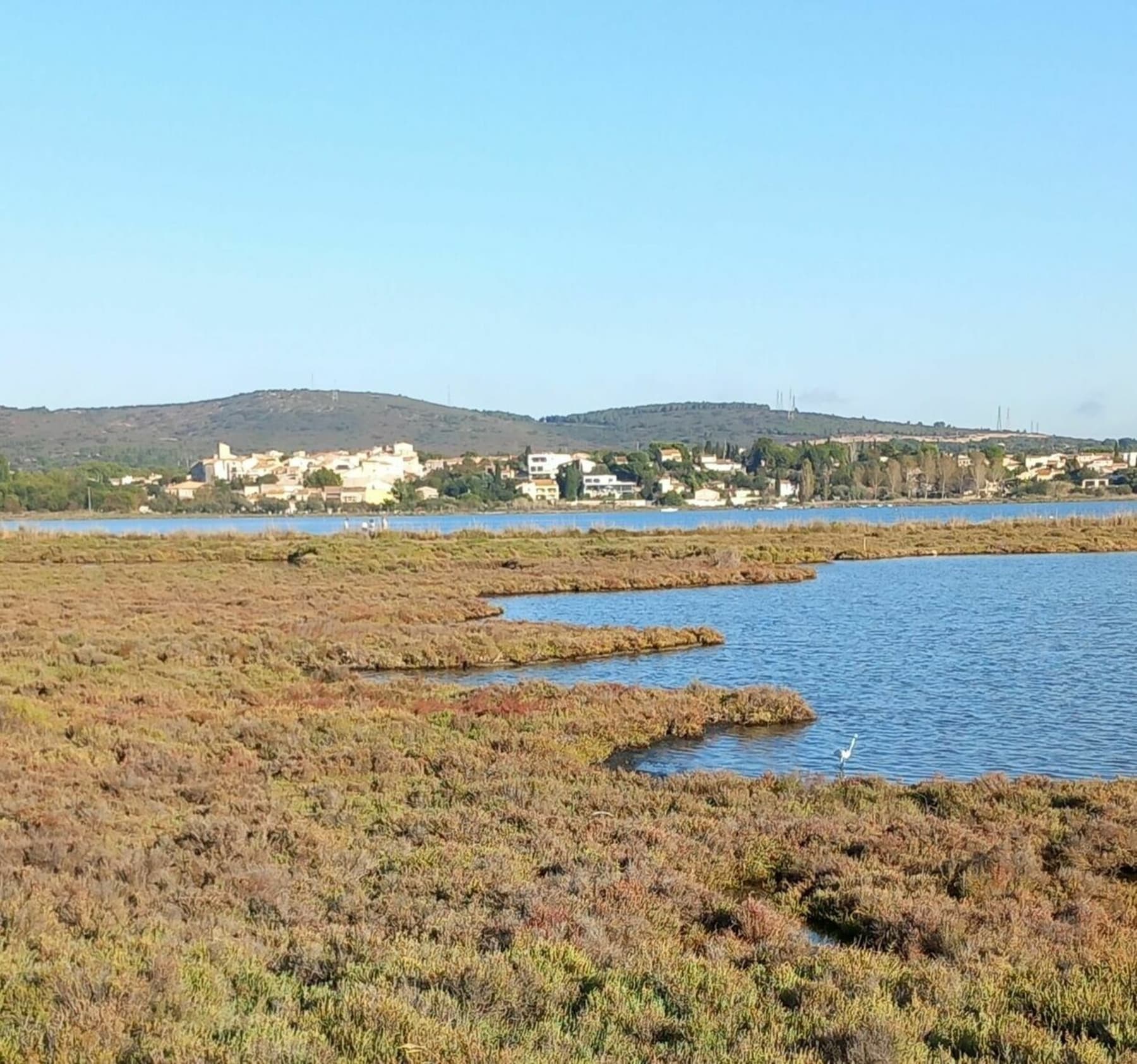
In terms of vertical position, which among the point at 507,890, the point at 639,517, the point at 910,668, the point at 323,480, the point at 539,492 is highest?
A: the point at 323,480

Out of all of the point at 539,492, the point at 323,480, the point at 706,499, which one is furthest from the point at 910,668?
the point at 323,480

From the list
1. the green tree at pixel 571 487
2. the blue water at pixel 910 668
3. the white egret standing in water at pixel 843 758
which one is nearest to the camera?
the white egret standing in water at pixel 843 758

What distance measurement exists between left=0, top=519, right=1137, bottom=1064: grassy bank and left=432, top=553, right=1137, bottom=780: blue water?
1748mm

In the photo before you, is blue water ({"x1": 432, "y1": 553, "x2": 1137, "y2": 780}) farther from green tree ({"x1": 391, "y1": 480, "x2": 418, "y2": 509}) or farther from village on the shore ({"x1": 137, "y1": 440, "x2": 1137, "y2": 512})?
green tree ({"x1": 391, "y1": 480, "x2": 418, "y2": 509})

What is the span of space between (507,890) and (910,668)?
17078 mm

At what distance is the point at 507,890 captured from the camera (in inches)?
386

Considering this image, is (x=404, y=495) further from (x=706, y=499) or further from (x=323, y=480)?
(x=706, y=499)

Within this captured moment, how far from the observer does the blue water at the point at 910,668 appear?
1702cm

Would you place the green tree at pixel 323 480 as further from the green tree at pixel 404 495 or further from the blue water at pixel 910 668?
the blue water at pixel 910 668

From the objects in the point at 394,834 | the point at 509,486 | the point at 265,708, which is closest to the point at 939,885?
the point at 394,834

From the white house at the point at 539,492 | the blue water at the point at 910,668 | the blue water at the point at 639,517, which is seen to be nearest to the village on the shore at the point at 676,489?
the white house at the point at 539,492

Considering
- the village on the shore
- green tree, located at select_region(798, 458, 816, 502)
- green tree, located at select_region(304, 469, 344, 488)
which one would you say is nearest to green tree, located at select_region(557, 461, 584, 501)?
the village on the shore

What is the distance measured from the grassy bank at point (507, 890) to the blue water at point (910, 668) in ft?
5.73

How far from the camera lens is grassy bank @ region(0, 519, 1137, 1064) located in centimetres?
680
